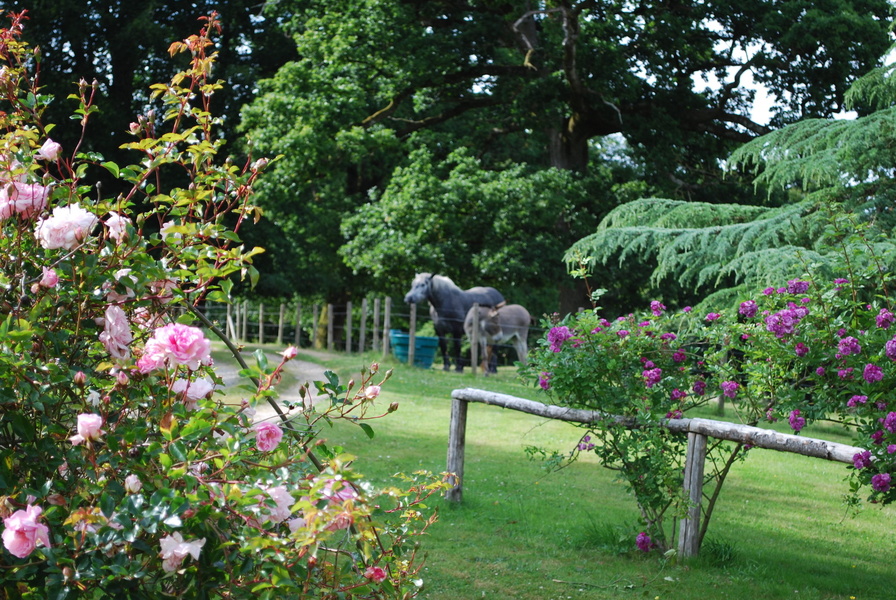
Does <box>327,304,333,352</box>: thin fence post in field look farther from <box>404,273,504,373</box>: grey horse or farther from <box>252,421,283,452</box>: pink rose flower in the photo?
<box>252,421,283,452</box>: pink rose flower

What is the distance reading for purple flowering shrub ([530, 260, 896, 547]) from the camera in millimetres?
5043

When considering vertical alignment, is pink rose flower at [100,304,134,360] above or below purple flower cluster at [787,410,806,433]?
above

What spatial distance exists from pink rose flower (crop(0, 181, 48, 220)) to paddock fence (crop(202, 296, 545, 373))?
15.8m

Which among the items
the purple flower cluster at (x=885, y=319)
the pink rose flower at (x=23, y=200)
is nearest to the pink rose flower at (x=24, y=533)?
the pink rose flower at (x=23, y=200)

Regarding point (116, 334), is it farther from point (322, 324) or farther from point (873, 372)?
point (322, 324)

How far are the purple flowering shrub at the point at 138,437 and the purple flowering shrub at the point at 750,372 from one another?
3.08 metres

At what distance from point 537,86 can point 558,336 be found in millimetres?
12988

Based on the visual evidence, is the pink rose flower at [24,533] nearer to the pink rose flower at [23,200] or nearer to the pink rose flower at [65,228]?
the pink rose flower at [65,228]

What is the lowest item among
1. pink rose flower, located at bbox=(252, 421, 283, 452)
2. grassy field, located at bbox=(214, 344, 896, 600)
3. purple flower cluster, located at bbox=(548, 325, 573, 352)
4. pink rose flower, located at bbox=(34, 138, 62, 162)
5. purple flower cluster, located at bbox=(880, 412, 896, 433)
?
grassy field, located at bbox=(214, 344, 896, 600)

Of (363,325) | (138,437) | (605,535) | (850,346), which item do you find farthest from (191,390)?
(363,325)

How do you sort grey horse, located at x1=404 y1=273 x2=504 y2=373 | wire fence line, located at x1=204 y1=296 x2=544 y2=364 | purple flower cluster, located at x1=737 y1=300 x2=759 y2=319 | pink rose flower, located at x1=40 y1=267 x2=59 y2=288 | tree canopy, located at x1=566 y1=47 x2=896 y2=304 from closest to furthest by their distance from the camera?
1. pink rose flower, located at x1=40 y1=267 x2=59 y2=288
2. purple flower cluster, located at x1=737 y1=300 x2=759 y2=319
3. tree canopy, located at x1=566 y1=47 x2=896 y2=304
4. grey horse, located at x1=404 y1=273 x2=504 y2=373
5. wire fence line, located at x1=204 y1=296 x2=544 y2=364

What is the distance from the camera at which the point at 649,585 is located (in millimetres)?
5199

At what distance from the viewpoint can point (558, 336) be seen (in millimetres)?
5887

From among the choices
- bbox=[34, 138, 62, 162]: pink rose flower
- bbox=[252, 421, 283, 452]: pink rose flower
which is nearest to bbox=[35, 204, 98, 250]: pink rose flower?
bbox=[34, 138, 62, 162]: pink rose flower
